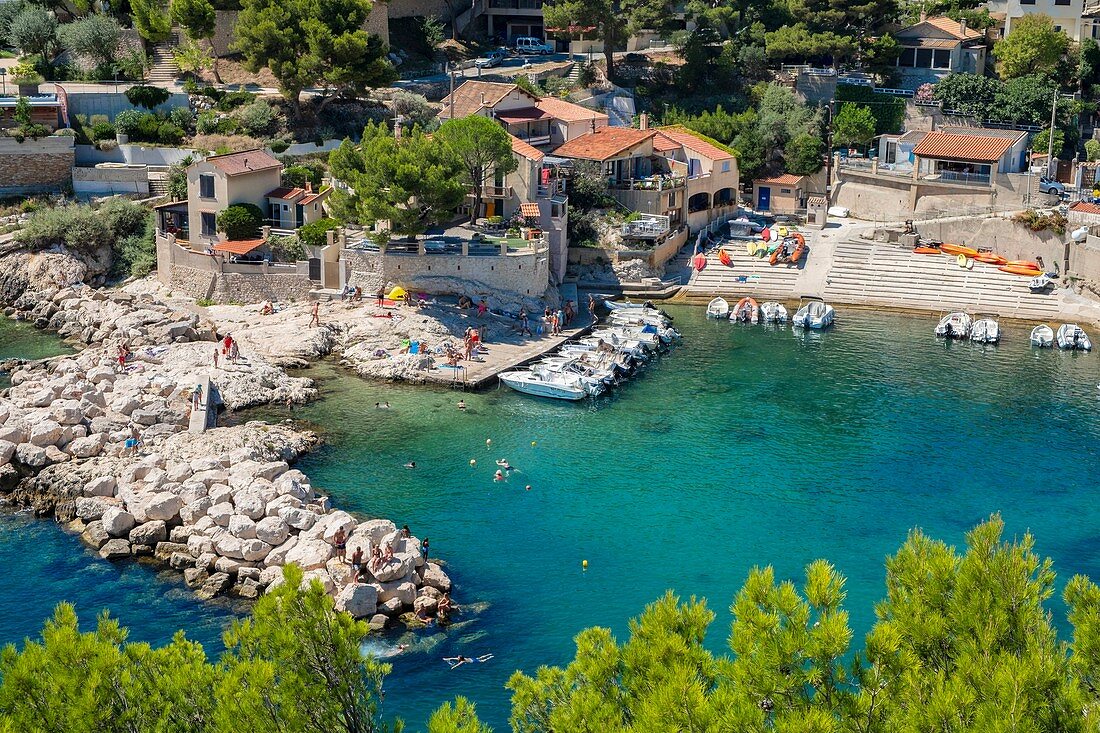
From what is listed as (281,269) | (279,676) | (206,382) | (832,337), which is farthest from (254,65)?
(279,676)

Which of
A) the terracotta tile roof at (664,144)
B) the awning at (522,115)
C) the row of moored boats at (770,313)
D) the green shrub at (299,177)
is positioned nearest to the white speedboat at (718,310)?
the row of moored boats at (770,313)

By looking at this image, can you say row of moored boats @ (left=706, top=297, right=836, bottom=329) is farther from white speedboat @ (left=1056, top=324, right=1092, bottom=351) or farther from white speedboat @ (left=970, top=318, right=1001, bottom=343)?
white speedboat @ (left=1056, top=324, right=1092, bottom=351)

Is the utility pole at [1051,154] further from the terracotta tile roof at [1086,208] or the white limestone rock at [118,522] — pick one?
the white limestone rock at [118,522]

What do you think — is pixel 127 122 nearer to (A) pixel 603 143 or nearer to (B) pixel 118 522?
(A) pixel 603 143

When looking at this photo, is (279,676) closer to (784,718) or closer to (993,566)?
(784,718)

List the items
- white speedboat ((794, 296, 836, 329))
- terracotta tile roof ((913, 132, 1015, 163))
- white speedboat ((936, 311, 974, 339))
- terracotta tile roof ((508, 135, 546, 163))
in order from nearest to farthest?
white speedboat ((936, 311, 974, 339)) → white speedboat ((794, 296, 836, 329)) → terracotta tile roof ((508, 135, 546, 163)) → terracotta tile roof ((913, 132, 1015, 163))

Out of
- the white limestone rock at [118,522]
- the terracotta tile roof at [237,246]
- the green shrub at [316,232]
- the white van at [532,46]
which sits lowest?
the white limestone rock at [118,522]

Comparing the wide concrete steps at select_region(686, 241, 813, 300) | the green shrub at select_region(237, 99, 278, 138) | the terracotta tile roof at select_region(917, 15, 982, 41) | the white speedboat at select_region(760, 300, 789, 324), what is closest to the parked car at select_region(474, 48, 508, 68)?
the green shrub at select_region(237, 99, 278, 138)
